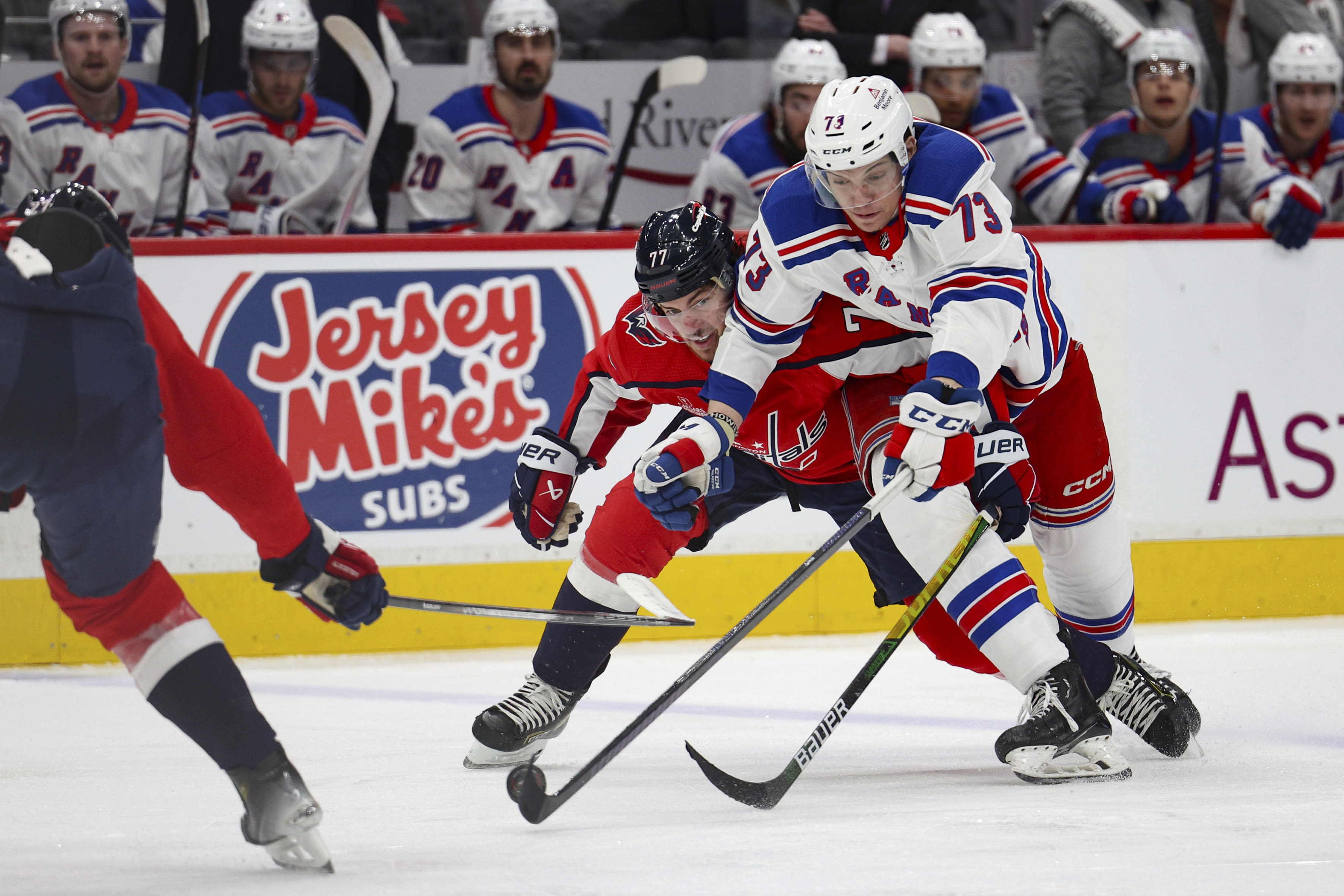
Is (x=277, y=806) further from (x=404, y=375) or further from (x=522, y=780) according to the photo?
(x=404, y=375)

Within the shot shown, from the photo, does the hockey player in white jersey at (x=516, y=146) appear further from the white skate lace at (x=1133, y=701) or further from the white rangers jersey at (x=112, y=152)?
the white skate lace at (x=1133, y=701)

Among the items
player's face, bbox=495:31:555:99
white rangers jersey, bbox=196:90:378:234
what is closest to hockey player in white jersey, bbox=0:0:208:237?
white rangers jersey, bbox=196:90:378:234

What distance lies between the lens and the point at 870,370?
9.50 ft

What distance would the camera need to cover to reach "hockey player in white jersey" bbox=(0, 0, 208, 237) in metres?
4.51

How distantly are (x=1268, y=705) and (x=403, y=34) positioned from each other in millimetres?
3487

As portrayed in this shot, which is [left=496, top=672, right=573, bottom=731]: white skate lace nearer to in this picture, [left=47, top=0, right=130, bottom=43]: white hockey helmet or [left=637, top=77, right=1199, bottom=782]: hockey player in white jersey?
[left=637, top=77, right=1199, bottom=782]: hockey player in white jersey

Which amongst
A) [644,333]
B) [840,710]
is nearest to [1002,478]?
[840,710]

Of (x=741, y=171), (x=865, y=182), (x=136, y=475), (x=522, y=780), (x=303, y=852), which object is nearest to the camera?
(x=136, y=475)

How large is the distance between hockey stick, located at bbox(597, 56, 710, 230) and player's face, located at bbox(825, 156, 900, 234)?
2054 mm

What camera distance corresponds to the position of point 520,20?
16.3ft

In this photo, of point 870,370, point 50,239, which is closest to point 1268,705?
point 870,370

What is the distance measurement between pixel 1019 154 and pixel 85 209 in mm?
3591

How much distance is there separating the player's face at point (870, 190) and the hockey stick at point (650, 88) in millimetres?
2054

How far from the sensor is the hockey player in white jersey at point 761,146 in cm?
486
